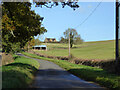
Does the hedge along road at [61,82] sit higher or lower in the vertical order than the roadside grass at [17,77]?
lower

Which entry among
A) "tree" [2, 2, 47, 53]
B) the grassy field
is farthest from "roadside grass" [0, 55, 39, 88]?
the grassy field

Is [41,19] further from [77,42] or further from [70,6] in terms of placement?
[77,42]

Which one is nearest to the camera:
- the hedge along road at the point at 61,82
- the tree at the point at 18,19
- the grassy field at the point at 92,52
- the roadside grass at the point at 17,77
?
the roadside grass at the point at 17,77

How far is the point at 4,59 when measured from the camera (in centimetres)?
3581

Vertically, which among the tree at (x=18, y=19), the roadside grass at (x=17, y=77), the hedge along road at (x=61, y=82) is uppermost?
the tree at (x=18, y=19)

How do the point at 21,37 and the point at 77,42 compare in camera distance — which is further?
the point at 77,42

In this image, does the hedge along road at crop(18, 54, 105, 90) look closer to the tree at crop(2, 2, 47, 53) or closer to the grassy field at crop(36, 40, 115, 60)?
the tree at crop(2, 2, 47, 53)

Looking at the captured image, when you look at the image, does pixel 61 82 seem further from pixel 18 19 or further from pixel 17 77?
pixel 18 19

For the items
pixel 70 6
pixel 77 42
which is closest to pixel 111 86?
pixel 70 6

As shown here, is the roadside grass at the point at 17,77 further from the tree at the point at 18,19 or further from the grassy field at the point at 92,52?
the grassy field at the point at 92,52

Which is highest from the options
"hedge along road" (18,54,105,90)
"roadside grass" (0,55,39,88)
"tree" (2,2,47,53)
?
"tree" (2,2,47,53)

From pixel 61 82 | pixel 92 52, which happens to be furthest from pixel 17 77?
pixel 92 52

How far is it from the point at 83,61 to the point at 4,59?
604 inches

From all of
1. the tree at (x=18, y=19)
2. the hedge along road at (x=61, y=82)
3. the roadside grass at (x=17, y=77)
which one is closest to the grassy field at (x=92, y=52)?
the tree at (x=18, y=19)
